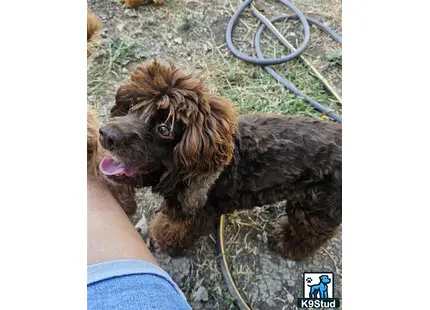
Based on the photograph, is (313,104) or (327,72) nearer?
(327,72)

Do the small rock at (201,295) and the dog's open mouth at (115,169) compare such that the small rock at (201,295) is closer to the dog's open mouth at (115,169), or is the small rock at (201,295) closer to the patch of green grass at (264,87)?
the dog's open mouth at (115,169)

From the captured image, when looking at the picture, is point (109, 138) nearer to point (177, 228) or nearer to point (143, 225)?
point (177, 228)

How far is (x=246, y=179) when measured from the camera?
5.39 ft

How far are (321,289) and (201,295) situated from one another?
2.34 ft

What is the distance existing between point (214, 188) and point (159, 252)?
652 mm

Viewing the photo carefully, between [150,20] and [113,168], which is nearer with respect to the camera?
[113,168]

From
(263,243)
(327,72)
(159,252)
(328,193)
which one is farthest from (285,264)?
(327,72)

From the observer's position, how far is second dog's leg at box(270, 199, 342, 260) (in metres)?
1.67

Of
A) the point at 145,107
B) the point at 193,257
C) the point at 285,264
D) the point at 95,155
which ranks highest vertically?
the point at 145,107

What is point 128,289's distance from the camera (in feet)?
3.93

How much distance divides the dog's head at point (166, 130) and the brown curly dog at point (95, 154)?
0.16 metres

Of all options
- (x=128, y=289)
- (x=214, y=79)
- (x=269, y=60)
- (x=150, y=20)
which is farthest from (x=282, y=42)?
(x=128, y=289)

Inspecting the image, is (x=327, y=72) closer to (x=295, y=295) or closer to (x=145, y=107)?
(x=145, y=107)

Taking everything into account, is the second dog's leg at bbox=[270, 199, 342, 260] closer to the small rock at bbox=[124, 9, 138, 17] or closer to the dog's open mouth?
the dog's open mouth
